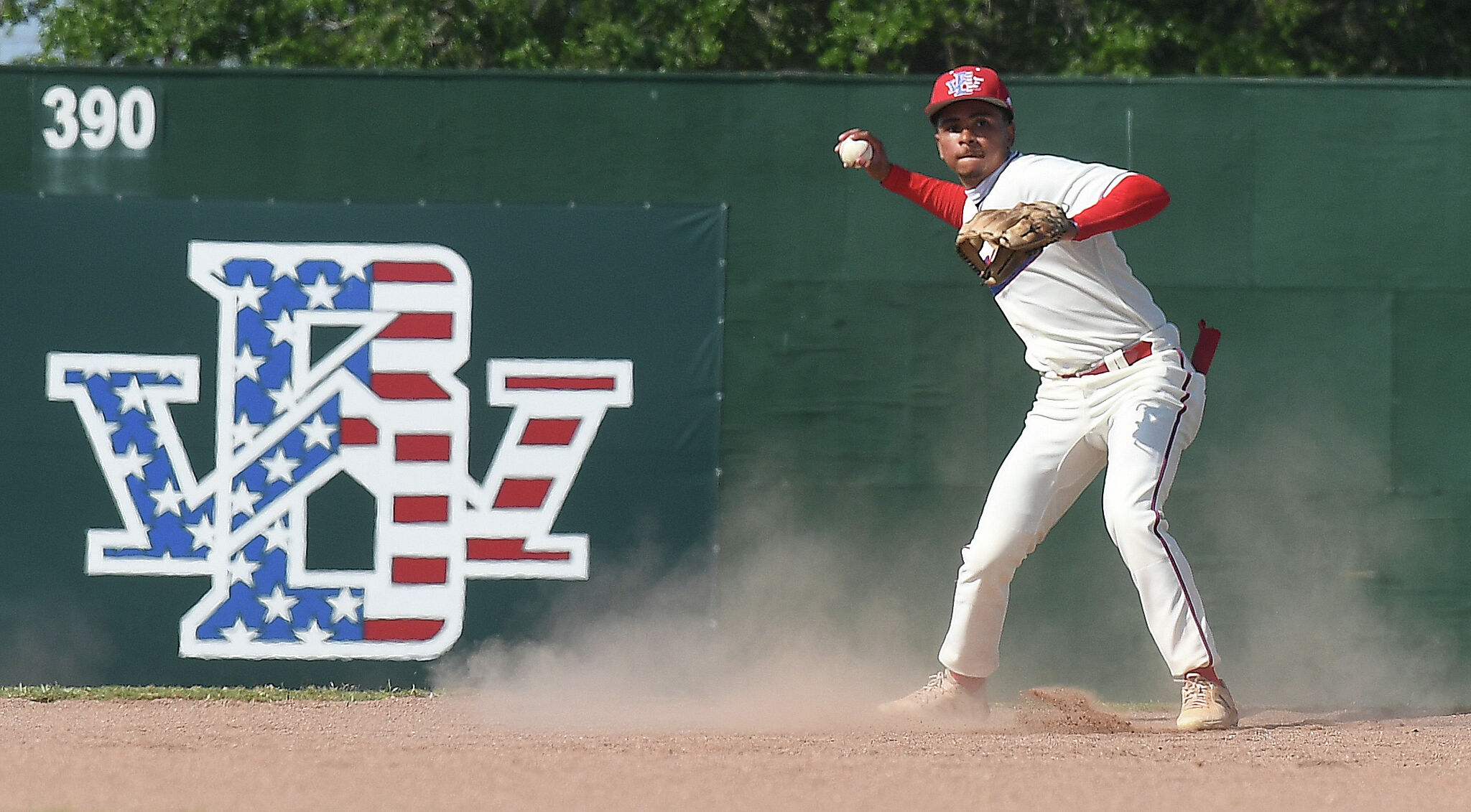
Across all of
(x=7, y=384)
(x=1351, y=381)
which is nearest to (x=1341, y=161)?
(x=1351, y=381)

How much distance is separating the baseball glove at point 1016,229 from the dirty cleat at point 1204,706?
1.27 m

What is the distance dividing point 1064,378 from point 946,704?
40.1 inches

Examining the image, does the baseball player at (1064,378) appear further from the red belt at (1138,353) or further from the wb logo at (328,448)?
the wb logo at (328,448)

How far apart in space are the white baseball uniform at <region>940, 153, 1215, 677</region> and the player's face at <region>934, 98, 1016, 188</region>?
50mm

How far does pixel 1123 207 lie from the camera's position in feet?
15.1

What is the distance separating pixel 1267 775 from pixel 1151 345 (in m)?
1.30

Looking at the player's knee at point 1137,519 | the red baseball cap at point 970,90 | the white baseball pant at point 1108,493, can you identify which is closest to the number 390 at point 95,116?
the red baseball cap at point 970,90

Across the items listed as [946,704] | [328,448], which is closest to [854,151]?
[946,704]

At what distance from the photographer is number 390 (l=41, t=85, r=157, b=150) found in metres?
5.49

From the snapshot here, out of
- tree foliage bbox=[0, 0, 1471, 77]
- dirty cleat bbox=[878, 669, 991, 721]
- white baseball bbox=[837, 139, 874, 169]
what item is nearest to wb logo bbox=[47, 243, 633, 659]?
white baseball bbox=[837, 139, 874, 169]

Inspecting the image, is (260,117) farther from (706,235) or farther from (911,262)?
(911,262)

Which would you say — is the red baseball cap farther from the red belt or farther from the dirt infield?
the dirt infield

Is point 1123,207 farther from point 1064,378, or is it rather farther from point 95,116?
point 95,116

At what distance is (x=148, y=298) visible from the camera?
547 cm
